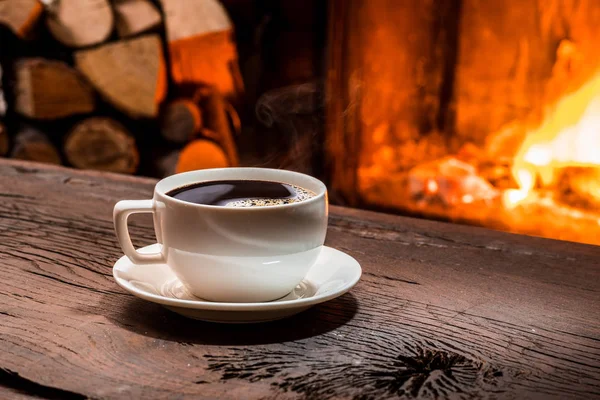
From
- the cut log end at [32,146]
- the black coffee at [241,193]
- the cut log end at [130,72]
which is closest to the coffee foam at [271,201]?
the black coffee at [241,193]

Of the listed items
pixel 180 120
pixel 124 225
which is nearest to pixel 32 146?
pixel 180 120

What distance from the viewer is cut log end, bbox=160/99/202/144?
1.83m

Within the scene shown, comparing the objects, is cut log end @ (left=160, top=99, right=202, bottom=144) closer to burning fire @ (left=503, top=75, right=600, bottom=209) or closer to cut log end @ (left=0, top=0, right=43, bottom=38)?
cut log end @ (left=0, top=0, right=43, bottom=38)

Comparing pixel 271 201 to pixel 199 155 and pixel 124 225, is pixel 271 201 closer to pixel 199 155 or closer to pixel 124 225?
pixel 124 225

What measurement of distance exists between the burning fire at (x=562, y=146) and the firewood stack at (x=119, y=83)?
0.81 metres

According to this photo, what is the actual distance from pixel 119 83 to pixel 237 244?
1.39 m

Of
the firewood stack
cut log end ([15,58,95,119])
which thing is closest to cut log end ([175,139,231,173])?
the firewood stack

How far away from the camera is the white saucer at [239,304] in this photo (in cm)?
47

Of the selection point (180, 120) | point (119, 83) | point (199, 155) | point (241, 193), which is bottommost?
point (199, 155)

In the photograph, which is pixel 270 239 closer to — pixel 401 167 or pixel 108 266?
pixel 108 266

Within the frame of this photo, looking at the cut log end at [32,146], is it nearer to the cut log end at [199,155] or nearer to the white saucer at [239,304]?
the cut log end at [199,155]

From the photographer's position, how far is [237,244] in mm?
484

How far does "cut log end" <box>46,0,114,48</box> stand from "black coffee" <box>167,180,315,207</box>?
1.27m

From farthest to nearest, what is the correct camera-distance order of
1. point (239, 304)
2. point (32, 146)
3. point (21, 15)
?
point (32, 146) < point (21, 15) < point (239, 304)
